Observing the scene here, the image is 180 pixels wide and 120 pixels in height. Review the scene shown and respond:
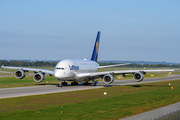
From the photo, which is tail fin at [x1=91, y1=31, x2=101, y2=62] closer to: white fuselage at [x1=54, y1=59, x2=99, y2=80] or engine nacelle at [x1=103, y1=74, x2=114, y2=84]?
white fuselage at [x1=54, y1=59, x2=99, y2=80]

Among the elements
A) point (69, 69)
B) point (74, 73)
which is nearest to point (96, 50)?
point (74, 73)

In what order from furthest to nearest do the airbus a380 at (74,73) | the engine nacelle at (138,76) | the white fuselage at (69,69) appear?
the engine nacelle at (138,76)
the airbus a380 at (74,73)
the white fuselage at (69,69)

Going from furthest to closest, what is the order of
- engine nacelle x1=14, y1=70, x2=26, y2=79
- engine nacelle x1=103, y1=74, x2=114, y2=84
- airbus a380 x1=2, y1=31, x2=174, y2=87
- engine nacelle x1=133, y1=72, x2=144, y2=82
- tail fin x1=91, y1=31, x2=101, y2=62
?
tail fin x1=91, y1=31, x2=101, y2=62 < engine nacelle x1=14, y1=70, x2=26, y2=79 < engine nacelle x1=133, y1=72, x2=144, y2=82 < engine nacelle x1=103, y1=74, x2=114, y2=84 < airbus a380 x1=2, y1=31, x2=174, y2=87

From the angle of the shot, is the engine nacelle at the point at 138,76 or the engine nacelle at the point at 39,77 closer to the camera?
the engine nacelle at the point at 138,76

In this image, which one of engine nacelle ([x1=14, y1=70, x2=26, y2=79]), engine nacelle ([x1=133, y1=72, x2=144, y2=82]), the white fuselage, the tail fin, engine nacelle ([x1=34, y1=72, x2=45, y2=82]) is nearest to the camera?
the white fuselage

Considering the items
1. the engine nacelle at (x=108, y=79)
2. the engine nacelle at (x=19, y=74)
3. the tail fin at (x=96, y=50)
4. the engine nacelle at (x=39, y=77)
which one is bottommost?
the engine nacelle at (x=108, y=79)

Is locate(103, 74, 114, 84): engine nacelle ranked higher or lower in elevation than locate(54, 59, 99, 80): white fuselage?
lower

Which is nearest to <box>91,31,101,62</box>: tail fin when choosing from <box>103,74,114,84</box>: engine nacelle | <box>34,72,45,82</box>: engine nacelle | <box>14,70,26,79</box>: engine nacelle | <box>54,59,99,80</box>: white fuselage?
<box>54,59,99,80</box>: white fuselage

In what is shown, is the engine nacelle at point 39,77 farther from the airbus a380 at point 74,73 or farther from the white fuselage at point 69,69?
the white fuselage at point 69,69

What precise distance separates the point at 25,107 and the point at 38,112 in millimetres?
3286

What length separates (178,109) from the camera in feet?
70.9

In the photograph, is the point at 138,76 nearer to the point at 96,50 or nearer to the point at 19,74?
the point at 96,50

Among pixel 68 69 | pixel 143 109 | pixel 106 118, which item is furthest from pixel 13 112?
pixel 68 69

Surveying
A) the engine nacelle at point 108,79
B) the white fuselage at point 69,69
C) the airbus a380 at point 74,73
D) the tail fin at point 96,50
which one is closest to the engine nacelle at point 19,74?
the airbus a380 at point 74,73
